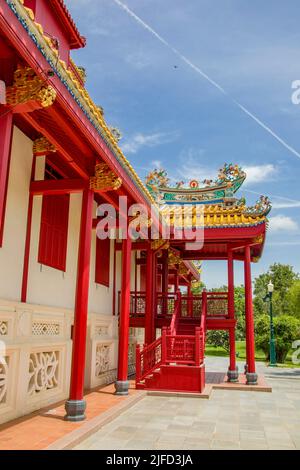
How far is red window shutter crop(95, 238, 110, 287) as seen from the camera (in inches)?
409

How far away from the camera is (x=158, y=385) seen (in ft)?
30.3

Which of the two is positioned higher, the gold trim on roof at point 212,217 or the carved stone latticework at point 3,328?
the gold trim on roof at point 212,217

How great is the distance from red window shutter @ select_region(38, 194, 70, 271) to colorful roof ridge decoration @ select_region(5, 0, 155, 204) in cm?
159

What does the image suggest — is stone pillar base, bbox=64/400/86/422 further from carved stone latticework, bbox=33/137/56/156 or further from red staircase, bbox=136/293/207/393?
carved stone latticework, bbox=33/137/56/156

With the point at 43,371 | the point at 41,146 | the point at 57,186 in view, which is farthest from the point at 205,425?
the point at 41,146

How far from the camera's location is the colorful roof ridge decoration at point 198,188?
13305 millimetres

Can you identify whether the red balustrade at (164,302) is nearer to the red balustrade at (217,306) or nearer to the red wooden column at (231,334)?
the red balustrade at (217,306)

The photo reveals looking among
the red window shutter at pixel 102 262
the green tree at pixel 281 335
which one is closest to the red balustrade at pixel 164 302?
the red window shutter at pixel 102 262

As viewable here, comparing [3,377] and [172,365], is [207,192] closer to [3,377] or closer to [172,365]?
[172,365]

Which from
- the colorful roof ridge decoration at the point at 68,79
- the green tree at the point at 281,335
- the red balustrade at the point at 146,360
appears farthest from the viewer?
the green tree at the point at 281,335

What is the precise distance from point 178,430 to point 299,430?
74.6 inches

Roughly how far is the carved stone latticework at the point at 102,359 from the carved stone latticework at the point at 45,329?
7.42 ft

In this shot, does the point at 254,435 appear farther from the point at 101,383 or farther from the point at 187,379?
the point at 101,383
